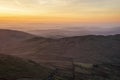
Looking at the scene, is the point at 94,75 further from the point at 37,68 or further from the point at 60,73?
the point at 37,68

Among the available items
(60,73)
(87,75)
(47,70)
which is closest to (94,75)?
(87,75)

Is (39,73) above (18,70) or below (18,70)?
below

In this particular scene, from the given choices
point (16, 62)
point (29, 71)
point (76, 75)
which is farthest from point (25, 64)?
point (76, 75)

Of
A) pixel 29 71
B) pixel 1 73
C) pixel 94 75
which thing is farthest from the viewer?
pixel 94 75

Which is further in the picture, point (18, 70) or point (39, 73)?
point (18, 70)

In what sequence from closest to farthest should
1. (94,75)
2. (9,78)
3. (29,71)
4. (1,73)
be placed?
1. (9,78)
2. (1,73)
3. (29,71)
4. (94,75)

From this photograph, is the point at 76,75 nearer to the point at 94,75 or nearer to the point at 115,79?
the point at 94,75

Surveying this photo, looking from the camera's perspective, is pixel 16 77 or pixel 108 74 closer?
pixel 16 77

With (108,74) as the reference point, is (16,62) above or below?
above

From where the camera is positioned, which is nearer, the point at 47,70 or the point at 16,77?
the point at 16,77
